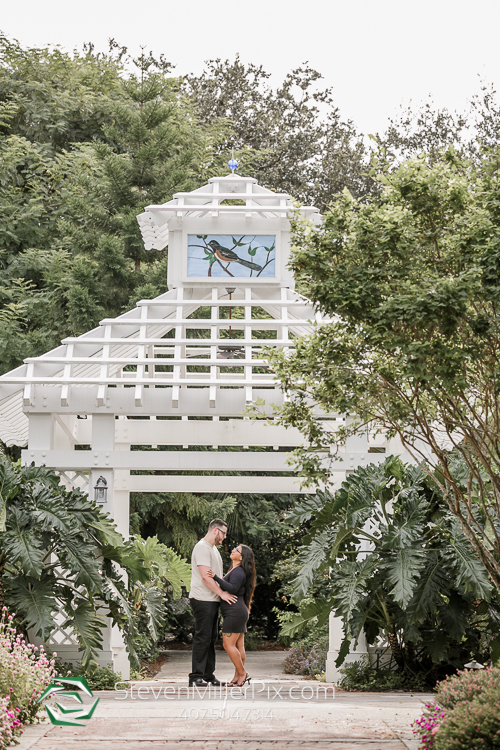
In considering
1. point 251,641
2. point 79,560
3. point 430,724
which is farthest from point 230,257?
point 251,641

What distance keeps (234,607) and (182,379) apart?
2.37m

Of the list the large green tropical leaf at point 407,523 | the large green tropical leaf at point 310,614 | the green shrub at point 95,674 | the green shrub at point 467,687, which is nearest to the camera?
the green shrub at point 467,687

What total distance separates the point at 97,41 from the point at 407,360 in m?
22.0

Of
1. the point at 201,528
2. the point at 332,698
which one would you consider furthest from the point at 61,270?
the point at 332,698

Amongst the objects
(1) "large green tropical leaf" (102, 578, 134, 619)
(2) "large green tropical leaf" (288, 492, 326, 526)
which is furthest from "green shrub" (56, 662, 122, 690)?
(2) "large green tropical leaf" (288, 492, 326, 526)

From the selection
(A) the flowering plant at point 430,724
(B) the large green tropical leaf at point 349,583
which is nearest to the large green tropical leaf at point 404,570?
(B) the large green tropical leaf at point 349,583

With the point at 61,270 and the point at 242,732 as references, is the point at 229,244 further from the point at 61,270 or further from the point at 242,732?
the point at 61,270

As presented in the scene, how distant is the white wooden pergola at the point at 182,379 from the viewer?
838 cm

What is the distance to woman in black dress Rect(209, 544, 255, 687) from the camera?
723 cm

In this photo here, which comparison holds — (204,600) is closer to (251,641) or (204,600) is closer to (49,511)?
(49,511)

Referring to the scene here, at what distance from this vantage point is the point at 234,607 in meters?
7.29

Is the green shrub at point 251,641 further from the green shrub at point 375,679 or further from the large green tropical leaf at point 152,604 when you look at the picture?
the green shrub at point 375,679

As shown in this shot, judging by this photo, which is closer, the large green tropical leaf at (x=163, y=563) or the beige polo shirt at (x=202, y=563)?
the beige polo shirt at (x=202, y=563)

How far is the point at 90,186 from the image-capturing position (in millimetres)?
16734
